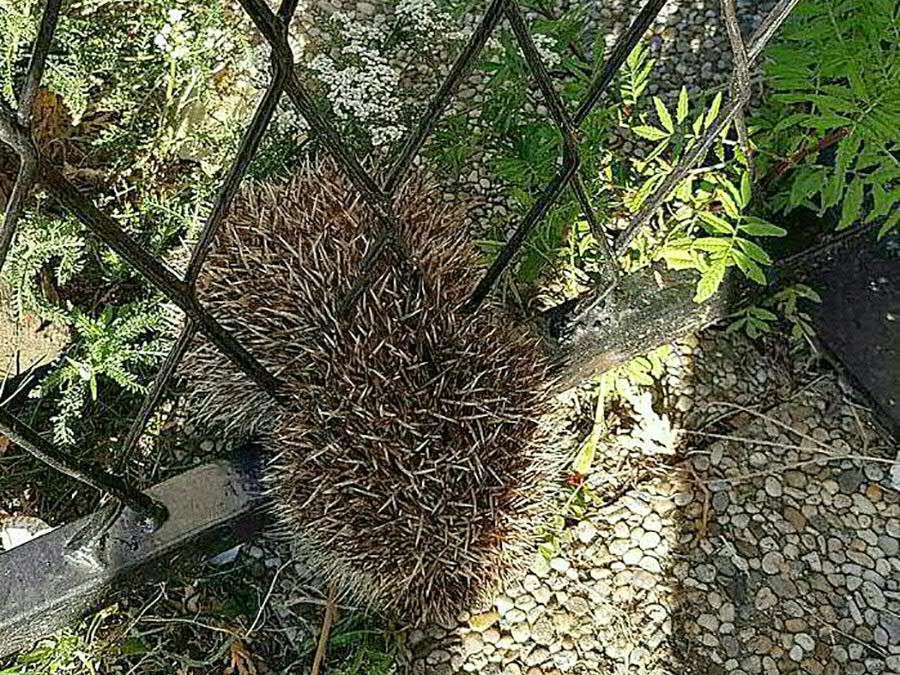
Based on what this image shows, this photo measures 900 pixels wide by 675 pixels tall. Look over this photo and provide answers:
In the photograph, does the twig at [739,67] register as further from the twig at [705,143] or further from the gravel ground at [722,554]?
the gravel ground at [722,554]

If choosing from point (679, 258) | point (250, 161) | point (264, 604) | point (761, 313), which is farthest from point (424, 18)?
point (264, 604)


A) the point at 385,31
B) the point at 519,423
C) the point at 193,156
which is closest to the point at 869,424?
the point at 519,423

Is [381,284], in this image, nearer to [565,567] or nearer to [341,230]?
[341,230]

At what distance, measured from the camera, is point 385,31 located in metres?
2.17

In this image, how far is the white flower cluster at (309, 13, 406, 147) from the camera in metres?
1.80

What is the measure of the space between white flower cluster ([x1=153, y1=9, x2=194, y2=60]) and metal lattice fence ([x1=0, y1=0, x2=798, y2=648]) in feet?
2.36

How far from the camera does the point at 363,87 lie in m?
1.82

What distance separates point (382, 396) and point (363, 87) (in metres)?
0.78

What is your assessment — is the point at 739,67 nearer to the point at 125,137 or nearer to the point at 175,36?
the point at 175,36

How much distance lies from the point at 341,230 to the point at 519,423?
1.32 feet

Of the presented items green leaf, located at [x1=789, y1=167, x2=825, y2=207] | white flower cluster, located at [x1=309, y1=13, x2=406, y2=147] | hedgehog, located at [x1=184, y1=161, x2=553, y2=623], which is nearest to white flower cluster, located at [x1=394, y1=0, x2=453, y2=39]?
white flower cluster, located at [x1=309, y1=13, x2=406, y2=147]

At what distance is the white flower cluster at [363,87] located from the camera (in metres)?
1.80

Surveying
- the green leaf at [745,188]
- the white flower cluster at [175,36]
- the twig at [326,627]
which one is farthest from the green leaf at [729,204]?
the white flower cluster at [175,36]

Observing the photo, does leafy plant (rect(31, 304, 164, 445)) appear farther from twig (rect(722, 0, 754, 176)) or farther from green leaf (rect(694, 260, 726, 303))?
twig (rect(722, 0, 754, 176))
